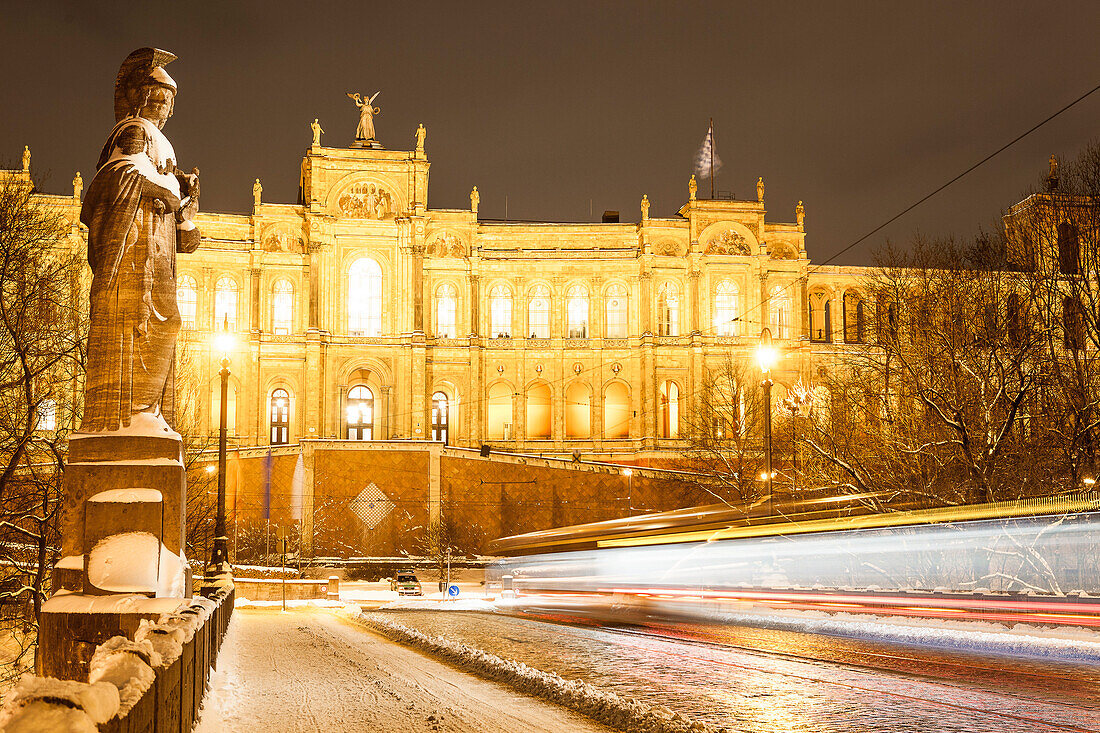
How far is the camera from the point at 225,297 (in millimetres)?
65500

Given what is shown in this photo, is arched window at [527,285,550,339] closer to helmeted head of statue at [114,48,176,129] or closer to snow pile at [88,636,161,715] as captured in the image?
helmeted head of statue at [114,48,176,129]

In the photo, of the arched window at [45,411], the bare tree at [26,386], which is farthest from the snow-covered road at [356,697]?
the arched window at [45,411]

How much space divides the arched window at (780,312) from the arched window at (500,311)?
16645mm

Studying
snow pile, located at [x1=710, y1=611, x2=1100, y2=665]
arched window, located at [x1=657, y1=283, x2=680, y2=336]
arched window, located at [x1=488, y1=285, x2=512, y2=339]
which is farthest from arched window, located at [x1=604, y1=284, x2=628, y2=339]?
snow pile, located at [x1=710, y1=611, x2=1100, y2=665]

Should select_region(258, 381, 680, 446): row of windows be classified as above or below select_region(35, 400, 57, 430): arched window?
above

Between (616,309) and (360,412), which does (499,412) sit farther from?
(616,309)

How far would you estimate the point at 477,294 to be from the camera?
223ft

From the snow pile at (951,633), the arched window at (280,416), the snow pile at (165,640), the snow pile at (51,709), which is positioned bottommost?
the snow pile at (951,633)

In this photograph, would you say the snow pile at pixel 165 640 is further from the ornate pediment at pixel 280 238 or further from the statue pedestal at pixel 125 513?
the ornate pediment at pixel 280 238

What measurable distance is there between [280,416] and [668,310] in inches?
972

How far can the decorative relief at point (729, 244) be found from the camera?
2689 inches

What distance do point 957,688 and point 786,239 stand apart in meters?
61.0

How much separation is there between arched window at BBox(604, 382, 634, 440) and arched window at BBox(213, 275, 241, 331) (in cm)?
2328

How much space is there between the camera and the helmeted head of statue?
11320 millimetres
